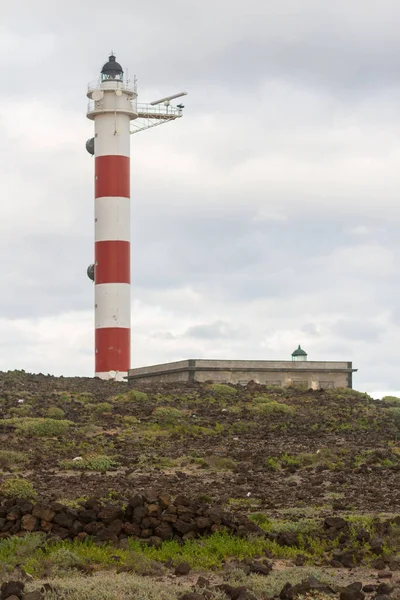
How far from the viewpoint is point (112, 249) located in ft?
169

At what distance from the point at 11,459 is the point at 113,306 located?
78.2 ft

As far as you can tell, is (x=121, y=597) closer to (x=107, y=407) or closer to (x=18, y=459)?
(x=18, y=459)

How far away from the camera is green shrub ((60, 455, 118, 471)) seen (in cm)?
2672

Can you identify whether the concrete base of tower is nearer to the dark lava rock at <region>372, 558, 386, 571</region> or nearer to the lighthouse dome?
the lighthouse dome

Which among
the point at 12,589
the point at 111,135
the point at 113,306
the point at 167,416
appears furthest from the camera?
the point at 111,135

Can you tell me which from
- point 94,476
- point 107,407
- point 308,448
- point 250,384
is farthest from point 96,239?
point 94,476

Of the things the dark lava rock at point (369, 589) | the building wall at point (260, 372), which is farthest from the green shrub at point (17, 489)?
the building wall at point (260, 372)

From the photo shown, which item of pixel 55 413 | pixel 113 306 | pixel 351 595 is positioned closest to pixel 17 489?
pixel 351 595

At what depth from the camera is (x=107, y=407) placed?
37750 millimetres

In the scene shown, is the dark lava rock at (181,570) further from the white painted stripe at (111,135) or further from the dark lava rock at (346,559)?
the white painted stripe at (111,135)

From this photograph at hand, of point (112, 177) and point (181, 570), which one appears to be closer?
point (181, 570)

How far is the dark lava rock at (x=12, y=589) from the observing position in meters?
12.8

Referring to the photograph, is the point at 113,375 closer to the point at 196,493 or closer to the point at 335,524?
the point at 196,493

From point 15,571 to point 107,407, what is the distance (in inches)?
906
